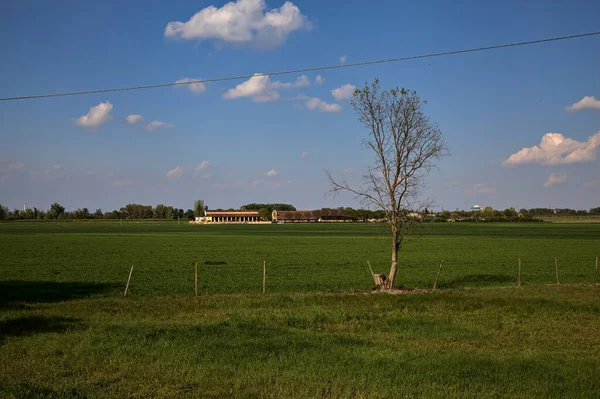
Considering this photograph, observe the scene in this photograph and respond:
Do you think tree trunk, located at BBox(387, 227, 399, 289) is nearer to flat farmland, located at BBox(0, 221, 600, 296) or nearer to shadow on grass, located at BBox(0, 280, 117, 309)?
flat farmland, located at BBox(0, 221, 600, 296)

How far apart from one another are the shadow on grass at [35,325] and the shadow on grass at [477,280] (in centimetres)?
2064

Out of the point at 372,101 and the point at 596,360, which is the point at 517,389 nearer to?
the point at 596,360

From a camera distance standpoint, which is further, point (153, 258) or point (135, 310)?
point (153, 258)

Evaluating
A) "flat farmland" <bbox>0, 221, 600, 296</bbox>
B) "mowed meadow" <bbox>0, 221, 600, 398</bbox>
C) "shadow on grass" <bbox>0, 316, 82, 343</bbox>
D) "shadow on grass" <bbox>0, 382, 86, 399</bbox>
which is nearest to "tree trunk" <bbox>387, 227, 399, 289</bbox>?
"flat farmland" <bbox>0, 221, 600, 296</bbox>

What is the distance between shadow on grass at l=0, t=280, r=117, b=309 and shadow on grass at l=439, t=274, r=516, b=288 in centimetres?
1875

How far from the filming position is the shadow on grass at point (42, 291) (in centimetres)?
2320

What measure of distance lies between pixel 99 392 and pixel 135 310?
1012 cm

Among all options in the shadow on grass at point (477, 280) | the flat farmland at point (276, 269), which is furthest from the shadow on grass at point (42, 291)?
the shadow on grass at point (477, 280)

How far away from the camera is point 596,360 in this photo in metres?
13.0

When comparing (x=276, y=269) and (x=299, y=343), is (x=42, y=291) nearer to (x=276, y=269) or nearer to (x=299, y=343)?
(x=276, y=269)

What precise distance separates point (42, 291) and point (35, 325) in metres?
11.9

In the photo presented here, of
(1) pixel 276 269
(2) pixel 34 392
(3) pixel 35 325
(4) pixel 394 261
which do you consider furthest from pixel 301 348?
(1) pixel 276 269

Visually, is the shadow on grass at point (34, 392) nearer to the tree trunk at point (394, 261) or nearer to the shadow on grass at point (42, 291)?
the shadow on grass at point (42, 291)

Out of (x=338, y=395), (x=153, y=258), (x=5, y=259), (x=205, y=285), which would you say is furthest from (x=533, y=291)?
(x=5, y=259)
